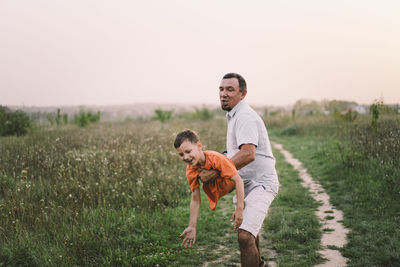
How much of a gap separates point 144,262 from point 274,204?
3506 millimetres

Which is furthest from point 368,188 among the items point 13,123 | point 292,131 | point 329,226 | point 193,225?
point 13,123

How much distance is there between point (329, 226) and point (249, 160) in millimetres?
3123

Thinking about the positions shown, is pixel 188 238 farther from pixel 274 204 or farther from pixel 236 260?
pixel 274 204

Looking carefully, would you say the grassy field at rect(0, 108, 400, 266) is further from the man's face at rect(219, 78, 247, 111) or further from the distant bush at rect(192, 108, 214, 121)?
the distant bush at rect(192, 108, 214, 121)

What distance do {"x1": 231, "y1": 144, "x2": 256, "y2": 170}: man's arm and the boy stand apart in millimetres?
74

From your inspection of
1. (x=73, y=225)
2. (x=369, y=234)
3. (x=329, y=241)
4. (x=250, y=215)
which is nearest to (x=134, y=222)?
(x=73, y=225)

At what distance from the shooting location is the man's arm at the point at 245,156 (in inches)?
121

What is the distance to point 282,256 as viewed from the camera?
432cm

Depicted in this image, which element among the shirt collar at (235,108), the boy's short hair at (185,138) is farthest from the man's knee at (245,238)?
the shirt collar at (235,108)

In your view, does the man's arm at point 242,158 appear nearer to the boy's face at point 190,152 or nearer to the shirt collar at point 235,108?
the boy's face at point 190,152

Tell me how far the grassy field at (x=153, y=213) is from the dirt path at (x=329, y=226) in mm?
134

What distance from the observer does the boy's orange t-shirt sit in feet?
9.78

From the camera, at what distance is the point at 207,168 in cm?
308

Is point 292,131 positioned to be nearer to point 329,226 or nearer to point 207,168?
point 329,226
